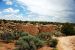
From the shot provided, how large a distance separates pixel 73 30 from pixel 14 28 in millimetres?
11131

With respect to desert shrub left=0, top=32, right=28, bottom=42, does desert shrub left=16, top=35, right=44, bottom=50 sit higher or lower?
higher

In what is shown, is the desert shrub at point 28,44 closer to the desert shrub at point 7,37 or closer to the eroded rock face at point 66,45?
the eroded rock face at point 66,45

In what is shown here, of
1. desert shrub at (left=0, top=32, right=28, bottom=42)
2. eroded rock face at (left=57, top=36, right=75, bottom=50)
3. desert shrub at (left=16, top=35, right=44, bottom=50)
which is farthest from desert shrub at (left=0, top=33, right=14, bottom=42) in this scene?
eroded rock face at (left=57, top=36, right=75, bottom=50)

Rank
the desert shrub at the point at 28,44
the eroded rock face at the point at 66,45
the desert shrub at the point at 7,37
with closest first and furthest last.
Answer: the desert shrub at the point at 28,44
the eroded rock face at the point at 66,45
the desert shrub at the point at 7,37

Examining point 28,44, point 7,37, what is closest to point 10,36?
point 7,37

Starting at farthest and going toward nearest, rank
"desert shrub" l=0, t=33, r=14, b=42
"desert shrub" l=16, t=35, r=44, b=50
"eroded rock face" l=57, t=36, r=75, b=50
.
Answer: "desert shrub" l=0, t=33, r=14, b=42, "eroded rock face" l=57, t=36, r=75, b=50, "desert shrub" l=16, t=35, r=44, b=50

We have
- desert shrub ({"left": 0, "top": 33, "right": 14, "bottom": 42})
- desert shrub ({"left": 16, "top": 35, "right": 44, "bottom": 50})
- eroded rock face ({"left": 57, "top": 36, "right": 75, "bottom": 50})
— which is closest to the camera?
desert shrub ({"left": 16, "top": 35, "right": 44, "bottom": 50})

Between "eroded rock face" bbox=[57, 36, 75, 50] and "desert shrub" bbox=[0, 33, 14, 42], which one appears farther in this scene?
"desert shrub" bbox=[0, 33, 14, 42]

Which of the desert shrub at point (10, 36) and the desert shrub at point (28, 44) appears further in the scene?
the desert shrub at point (10, 36)

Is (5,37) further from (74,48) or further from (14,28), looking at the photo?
(74,48)

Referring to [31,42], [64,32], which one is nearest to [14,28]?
[64,32]

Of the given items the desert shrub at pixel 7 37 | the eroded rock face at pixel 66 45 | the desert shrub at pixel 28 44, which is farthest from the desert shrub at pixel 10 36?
the desert shrub at pixel 28 44

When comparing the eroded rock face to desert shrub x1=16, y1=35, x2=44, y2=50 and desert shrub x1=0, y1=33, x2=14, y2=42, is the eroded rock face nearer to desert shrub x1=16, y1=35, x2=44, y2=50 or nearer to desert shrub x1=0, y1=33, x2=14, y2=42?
desert shrub x1=16, y1=35, x2=44, y2=50

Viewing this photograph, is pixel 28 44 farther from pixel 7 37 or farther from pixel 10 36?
pixel 7 37
